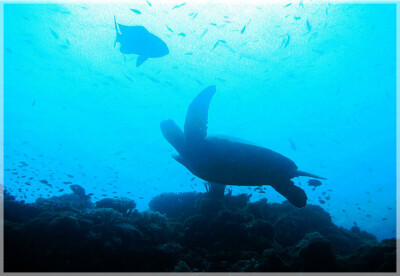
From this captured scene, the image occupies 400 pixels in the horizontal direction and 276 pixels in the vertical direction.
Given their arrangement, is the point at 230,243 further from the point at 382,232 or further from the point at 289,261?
the point at 382,232

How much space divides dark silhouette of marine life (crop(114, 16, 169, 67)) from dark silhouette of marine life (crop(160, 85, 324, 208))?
8.43 feet

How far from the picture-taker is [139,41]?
7.41 m

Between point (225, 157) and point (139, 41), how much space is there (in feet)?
15.6

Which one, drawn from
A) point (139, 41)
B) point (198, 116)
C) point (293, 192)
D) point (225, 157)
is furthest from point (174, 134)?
point (293, 192)

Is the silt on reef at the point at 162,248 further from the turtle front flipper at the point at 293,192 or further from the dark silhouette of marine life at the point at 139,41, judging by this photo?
the dark silhouette of marine life at the point at 139,41

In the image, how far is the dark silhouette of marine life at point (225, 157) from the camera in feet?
21.5

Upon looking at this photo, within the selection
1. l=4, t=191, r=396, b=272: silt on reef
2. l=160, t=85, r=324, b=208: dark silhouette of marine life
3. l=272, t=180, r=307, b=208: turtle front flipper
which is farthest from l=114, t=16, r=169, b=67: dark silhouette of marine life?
l=272, t=180, r=307, b=208: turtle front flipper

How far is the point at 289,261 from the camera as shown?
4.34 meters

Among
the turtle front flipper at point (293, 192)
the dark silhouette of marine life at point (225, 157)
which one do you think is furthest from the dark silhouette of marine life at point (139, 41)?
the turtle front flipper at point (293, 192)

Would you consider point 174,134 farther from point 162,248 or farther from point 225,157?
point 162,248

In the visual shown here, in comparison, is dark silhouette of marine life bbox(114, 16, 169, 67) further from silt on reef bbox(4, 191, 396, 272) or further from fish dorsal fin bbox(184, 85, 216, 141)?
silt on reef bbox(4, 191, 396, 272)

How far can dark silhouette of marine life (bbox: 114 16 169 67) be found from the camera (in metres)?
7.25

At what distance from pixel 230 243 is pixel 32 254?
3957 millimetres

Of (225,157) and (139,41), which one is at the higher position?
(139,41)
